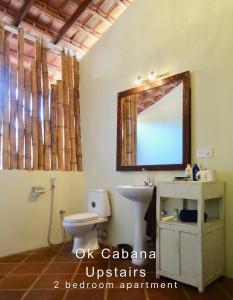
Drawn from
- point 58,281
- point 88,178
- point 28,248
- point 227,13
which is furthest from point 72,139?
point 227,13

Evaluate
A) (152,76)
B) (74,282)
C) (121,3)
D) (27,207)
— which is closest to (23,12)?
(121,3)

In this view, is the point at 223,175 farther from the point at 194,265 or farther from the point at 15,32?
the point at 15,32

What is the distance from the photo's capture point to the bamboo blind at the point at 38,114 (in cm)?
317

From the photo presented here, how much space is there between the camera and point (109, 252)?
3.16 m

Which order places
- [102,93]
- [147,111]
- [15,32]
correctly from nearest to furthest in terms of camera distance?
[147,111]
[15,32]
[102,93]

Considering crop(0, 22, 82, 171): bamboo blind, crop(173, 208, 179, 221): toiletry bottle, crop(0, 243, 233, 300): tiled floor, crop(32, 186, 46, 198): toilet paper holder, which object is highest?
crop(0, 22, 82, 171): bamboo blind

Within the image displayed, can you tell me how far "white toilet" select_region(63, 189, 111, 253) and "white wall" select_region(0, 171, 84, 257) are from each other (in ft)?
1.37

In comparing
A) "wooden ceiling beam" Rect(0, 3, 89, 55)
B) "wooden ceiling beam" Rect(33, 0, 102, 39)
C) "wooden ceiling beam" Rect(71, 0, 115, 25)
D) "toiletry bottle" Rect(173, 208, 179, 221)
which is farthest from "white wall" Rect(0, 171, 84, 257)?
"wooden ceiling beam" Rect(71, 0, 115, 25)

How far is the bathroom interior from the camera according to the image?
7.53 ft

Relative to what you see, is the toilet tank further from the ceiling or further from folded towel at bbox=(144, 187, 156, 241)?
the ceiling

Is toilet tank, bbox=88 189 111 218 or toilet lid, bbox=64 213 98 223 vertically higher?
toilet tank, bbox=88 189 111 218

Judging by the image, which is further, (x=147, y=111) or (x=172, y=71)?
(x=147, y=111)

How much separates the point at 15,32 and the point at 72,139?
A: 5.34ft

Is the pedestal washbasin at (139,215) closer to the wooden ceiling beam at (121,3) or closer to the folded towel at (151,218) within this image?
the folded towel at (151,218)
